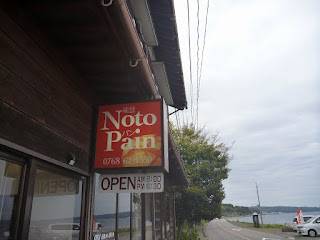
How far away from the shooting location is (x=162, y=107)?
147 inches

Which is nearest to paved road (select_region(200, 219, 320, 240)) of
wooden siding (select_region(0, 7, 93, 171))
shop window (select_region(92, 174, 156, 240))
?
shop window (select_region(92, 174, 156, 240))

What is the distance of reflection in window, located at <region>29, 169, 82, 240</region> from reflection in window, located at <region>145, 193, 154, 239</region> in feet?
14.5

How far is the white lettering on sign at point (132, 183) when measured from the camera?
12.6ft

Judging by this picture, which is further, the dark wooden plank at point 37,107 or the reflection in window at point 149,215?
the reflection in window at point 149,215

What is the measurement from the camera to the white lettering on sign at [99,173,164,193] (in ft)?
12.6

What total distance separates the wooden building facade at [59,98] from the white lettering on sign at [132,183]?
0.23m

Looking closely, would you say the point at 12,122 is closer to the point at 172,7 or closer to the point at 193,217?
the point at 172,7

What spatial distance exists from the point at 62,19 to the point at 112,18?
2.06ft

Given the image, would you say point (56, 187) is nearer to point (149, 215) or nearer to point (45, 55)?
point (45, 55)

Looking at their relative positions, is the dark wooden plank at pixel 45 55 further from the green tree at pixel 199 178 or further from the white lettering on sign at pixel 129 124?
the green tree at pixel 199 178

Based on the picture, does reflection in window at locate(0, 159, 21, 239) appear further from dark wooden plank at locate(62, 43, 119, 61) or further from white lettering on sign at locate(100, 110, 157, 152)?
dark wooden plank at locate(62, 43, 119, 61)

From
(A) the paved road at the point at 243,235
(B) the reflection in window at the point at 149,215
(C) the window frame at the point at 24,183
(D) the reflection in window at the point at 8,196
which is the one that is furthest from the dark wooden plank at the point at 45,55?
(A) the paved road at the point at 243,235

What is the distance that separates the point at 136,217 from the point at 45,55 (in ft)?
16.7

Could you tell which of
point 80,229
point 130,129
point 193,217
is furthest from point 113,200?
point 193,217
